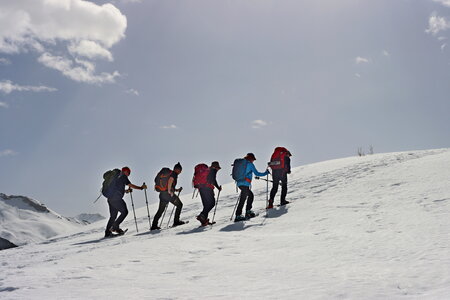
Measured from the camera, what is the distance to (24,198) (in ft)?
113

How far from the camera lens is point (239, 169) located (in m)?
10.3

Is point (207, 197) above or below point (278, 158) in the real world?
below

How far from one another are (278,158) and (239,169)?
5.27ft

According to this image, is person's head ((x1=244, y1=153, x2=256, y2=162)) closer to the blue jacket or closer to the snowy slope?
the blue jacket

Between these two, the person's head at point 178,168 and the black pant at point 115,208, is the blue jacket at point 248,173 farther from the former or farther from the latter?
the black pant at point 115,208

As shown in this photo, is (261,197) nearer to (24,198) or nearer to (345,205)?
(345,205)

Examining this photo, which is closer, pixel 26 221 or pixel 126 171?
pixel 126 171

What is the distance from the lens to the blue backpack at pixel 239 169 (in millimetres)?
10227

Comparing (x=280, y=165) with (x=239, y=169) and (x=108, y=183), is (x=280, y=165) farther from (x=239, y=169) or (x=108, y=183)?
(x=108, y=183)

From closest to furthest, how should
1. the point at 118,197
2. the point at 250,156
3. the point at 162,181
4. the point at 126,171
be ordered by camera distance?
1. the point at 250,156
2. the point at 162,181
3. the point at 118,197
4. the point at 126,171

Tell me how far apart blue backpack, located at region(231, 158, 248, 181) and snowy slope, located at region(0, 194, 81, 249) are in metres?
20.9

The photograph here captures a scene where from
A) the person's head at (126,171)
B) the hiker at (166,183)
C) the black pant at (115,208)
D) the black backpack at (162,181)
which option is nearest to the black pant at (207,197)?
the hiker at (166,183)

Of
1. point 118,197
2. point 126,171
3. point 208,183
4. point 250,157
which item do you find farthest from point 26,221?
point 250,157

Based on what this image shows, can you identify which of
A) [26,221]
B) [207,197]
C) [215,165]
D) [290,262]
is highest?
[215,165]
